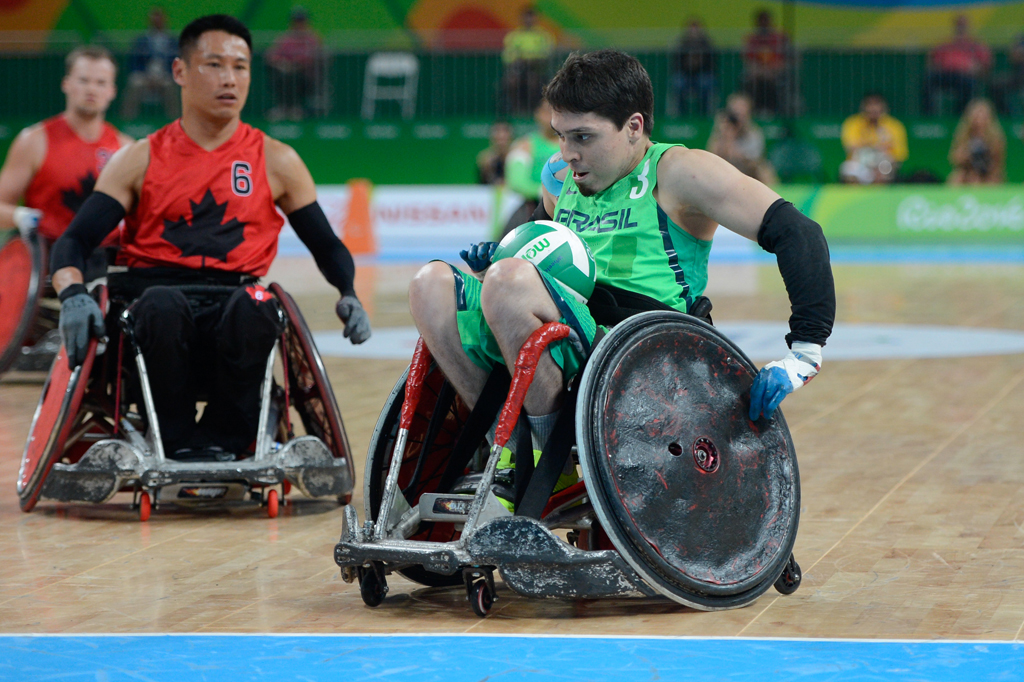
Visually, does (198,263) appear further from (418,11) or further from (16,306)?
(418,11)

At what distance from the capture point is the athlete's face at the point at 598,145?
384 cm

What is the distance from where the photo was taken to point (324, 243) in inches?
224

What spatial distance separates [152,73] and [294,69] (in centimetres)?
206

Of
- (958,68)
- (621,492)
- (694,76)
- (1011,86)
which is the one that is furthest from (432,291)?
(1011,86)

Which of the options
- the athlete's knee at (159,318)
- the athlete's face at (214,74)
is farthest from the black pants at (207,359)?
the athlete's face at (214,74)

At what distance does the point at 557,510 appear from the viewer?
3758 mm

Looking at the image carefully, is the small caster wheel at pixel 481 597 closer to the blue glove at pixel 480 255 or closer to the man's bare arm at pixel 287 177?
the blue glove at pixel 480 255

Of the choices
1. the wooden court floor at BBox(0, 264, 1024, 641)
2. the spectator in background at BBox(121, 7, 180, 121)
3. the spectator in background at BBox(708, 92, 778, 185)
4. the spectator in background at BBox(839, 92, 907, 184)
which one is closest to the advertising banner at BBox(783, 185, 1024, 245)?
the spectator in background at BBox(839, 92, 907, 184)

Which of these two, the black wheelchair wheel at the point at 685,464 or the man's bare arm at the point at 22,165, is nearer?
the black wheelchair wheel at the point at 685,464

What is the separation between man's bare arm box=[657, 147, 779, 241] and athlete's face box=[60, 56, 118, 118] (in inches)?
182

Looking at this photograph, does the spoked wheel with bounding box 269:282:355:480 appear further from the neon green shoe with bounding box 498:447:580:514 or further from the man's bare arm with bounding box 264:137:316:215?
the neon green shoe with bounding box 498:447:580:514

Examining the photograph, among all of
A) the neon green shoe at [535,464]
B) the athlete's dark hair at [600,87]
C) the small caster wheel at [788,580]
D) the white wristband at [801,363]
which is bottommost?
the small caster wheel at [788,580]

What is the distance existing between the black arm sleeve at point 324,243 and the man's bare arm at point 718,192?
207cm

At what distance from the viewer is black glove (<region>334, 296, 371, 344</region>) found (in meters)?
5.35
